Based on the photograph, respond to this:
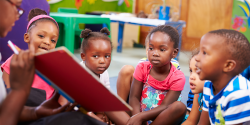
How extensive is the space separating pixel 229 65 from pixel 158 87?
1.71ft

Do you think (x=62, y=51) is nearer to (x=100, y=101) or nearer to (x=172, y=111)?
(x=100, y=101)

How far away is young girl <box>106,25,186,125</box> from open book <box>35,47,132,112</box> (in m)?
0.61

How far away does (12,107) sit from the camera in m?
0.54

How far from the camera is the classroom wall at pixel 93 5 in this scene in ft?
14.5

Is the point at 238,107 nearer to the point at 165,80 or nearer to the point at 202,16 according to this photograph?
the point at 165,80

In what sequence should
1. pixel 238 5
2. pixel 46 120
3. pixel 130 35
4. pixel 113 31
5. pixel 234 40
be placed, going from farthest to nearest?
1. pixel 130 35
2. pixel 113 31
3. pixel 238 5
4. pixel 234 40
5. pixel 46 120

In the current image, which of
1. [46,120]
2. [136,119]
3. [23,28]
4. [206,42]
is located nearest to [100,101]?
[46,120]

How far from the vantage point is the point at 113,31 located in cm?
506

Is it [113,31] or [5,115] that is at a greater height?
[5,115]

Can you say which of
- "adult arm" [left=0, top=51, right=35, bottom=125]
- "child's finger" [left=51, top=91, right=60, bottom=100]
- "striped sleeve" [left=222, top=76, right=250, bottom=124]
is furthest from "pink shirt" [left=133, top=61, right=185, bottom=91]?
"adult arm" [left=0, top=51, right=35, bottom=125]

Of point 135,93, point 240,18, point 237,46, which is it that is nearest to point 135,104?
point 135,93

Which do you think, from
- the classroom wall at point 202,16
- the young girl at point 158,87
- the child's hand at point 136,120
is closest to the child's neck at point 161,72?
the young girl at point 158,87

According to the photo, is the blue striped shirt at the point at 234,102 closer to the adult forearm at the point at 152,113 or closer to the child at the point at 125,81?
the adult forearm at the point at 152,113

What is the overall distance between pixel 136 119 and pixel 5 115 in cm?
73
